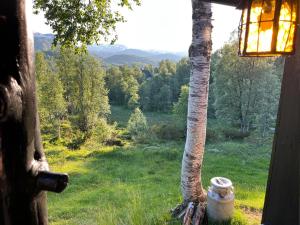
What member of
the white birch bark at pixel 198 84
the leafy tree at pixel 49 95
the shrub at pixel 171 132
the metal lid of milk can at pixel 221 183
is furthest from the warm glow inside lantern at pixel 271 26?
the leafy tree at pixel 49 95

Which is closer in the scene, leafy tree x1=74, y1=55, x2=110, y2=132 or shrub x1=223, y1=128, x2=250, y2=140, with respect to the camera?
shrub x1=223, y1=128, x2=250, y2=140

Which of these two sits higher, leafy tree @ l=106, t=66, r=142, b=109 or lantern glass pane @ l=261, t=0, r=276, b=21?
lantern glass pane @ l=261, t=0, r=276, b=21

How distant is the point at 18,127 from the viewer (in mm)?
801

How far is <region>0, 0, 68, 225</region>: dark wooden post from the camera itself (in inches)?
30.2

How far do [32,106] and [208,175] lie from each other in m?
9.95

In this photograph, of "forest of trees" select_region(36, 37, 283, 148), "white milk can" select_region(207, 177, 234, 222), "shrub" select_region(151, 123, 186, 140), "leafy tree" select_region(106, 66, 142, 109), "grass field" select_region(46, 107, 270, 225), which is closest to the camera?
"white milk can" select_region(207, 177, 234, 222)

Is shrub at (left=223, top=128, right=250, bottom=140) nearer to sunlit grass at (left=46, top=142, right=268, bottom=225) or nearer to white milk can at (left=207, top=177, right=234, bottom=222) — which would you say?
sunlit grass at (left=46, top=142, right=268, bottom=225)

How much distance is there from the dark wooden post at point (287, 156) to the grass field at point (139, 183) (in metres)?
1.95

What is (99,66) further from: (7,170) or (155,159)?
(7,170)

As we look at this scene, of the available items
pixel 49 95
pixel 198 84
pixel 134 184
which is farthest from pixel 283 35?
pixel 49 95

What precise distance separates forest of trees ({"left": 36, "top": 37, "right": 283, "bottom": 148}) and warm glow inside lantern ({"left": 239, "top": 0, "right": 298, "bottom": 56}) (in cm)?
1558

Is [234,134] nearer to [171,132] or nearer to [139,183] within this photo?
[171,132]

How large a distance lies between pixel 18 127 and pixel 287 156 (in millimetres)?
2367

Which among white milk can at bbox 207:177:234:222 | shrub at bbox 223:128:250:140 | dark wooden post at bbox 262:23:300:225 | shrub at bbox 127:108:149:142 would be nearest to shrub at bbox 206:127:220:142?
shrub at bbox 223:128:250:140
